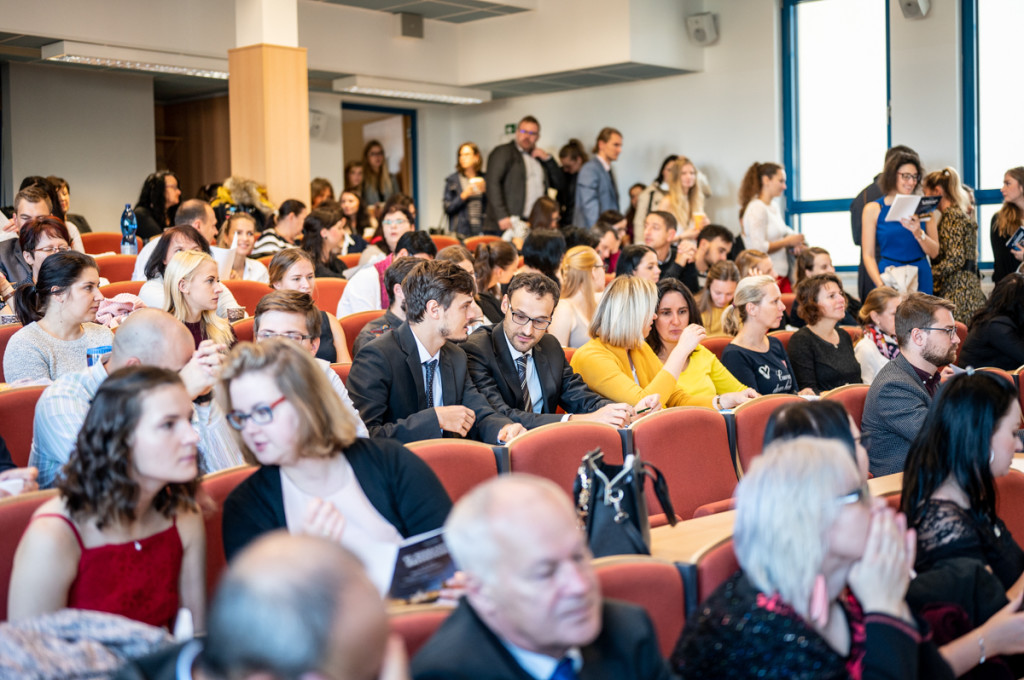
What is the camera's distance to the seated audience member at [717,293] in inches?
235

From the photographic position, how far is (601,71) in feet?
35.0

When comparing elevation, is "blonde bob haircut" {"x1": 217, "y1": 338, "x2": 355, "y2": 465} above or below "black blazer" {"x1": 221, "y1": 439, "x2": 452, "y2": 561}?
above

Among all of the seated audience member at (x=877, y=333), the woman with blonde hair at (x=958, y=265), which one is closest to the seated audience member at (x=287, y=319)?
the seated audience member at (x=877, y=333)

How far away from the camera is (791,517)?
180cm

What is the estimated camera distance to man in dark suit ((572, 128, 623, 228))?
10.1 m

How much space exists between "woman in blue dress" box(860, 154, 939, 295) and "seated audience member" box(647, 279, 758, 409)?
250 centimetres

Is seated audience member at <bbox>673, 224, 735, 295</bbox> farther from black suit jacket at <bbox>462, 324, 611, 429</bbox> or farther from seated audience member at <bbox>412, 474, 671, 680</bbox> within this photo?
seated audience member at <bbox>412, 474, 671, 680</bbox>

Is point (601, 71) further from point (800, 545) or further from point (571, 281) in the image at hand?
point (800, 545)

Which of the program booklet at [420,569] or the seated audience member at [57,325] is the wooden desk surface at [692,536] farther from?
the seated audience member at [57,325]

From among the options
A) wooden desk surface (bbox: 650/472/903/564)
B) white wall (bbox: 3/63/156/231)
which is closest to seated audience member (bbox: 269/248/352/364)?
wooden desk surface (bbox: 650/472/903/564)

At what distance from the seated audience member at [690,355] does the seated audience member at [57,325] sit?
251 cm

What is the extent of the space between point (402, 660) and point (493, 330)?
2.92 m

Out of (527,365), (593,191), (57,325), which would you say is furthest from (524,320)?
(593,191)

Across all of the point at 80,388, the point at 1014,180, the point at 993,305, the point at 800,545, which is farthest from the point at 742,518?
the point at 1014,180
